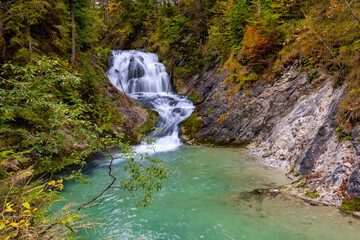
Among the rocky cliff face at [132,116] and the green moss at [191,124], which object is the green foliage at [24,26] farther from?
the green moss at [191,124]

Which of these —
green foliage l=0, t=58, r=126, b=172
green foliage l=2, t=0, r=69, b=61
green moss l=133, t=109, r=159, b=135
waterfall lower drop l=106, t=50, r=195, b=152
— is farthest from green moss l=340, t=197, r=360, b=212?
green moss l=133, t=109, r=159, b=135

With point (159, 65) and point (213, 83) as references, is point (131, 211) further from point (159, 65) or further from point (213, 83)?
point (159, 65)

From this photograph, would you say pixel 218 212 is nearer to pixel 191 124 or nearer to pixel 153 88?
pixel 191 124

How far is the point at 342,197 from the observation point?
15.2ft

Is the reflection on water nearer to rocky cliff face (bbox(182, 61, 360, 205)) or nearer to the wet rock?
the wet rock

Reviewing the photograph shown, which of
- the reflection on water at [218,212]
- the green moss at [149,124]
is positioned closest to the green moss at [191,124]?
the green moss at [149,124]

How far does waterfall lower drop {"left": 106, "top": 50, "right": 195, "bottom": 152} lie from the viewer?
15.5 metres

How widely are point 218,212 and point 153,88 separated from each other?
63.3 feet

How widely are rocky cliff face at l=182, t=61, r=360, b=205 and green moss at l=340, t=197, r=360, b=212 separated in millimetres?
131

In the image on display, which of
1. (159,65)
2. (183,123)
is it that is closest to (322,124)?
(183,123)

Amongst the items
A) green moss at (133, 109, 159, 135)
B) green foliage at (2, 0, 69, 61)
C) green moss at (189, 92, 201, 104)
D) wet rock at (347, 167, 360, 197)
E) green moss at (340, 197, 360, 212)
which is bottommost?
green moss at (133, 109, 159, 135)

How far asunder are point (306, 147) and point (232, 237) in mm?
4793

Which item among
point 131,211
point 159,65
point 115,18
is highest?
point 115,18

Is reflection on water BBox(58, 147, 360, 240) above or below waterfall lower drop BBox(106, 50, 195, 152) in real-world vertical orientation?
below
